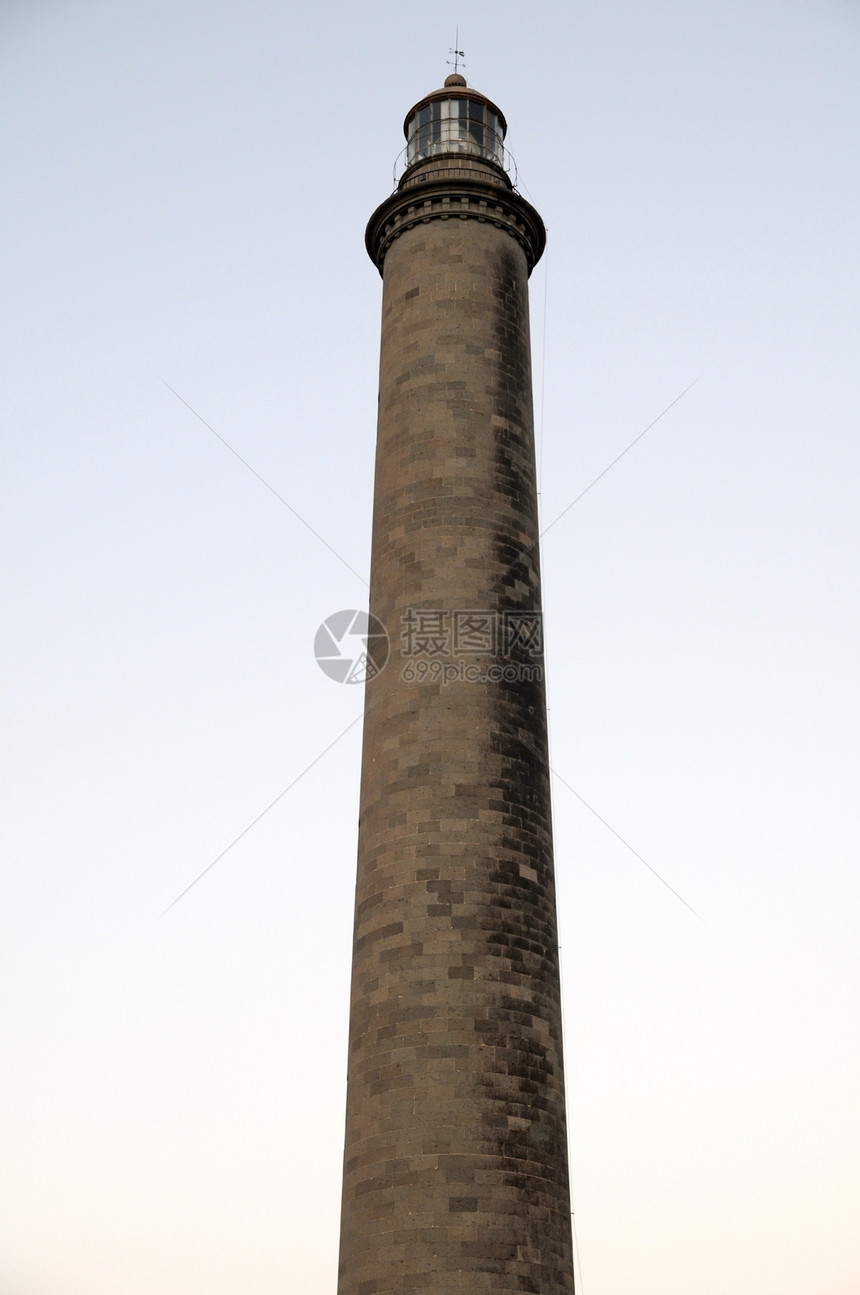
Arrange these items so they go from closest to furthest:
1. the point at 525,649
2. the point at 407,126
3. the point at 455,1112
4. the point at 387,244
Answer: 1. the point at 455,1112
2. the point at 525,649
3. the point at 387,244
4. the point at 407,126

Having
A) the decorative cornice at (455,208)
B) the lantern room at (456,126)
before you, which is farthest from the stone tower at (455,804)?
the lantern room at (456,126)

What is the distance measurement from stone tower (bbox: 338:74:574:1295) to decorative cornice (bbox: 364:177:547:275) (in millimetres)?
54

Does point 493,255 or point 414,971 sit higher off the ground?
point 493,255

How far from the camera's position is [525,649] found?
29.1m

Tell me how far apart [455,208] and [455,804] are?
15046 millimetres

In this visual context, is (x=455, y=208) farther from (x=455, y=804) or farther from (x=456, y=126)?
(x=455, y=804)

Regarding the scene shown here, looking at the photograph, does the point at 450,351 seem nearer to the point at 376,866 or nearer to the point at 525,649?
the point at 525,649

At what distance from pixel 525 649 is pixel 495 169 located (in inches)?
521

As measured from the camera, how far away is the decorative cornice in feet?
109

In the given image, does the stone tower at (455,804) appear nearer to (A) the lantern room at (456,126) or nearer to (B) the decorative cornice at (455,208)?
(B) the decorative cornice at (455,208)

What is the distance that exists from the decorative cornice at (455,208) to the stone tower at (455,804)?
54 mm

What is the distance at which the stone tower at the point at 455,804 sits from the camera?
24.0 metres

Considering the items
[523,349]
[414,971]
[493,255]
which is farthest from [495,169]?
[414,971]

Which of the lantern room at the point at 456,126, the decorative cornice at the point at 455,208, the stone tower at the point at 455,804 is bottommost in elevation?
the stone tower at the point at 455,804
